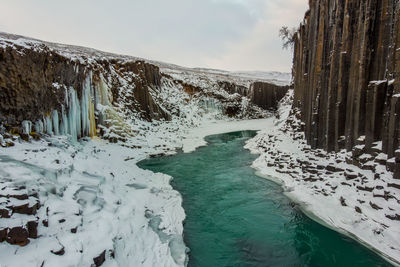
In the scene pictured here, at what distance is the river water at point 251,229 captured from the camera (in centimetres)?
587

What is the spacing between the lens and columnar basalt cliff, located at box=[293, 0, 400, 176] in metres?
7.14

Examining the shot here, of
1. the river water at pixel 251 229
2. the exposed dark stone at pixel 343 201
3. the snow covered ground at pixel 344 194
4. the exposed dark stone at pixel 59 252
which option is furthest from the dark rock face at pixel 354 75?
the exposed dark stone at pixel 59 252

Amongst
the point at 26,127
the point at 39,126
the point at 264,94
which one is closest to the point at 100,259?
the point at 26,127

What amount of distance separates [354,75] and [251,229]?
6890 millimetres

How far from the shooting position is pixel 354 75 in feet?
29.0

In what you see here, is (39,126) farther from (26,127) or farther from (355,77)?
(355,77)

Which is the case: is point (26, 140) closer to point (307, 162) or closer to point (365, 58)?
point (307, 162)

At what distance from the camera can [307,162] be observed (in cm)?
1055

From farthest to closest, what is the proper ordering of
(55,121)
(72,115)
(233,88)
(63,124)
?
(233,88), (72,115), (63,124), (55,121)

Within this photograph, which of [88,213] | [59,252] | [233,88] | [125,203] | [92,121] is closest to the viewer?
[59,252]

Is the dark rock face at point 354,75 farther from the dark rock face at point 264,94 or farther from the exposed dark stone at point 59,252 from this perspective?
the dark rock face at point 264,94

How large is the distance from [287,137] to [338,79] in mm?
5932

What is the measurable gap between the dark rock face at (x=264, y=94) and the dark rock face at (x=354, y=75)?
83.6ft

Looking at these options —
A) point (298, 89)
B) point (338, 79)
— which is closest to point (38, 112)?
point (338, 79)
